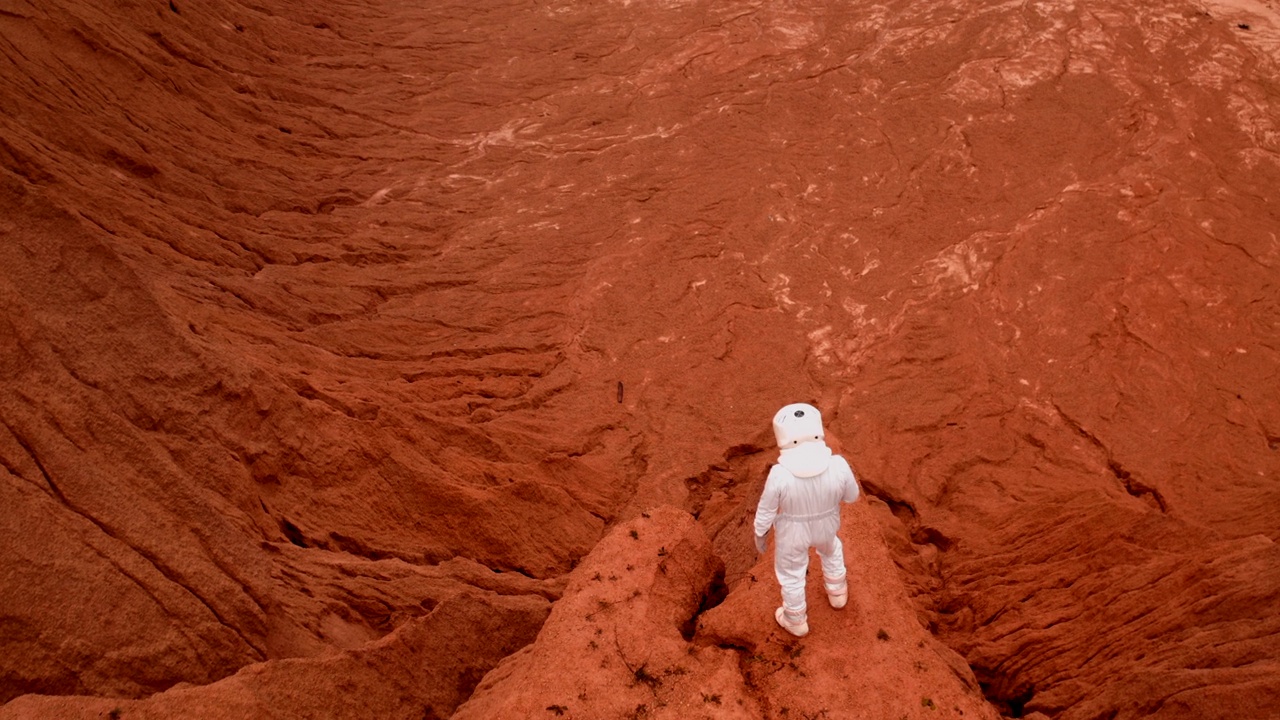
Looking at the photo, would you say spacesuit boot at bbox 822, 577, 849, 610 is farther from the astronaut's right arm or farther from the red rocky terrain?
the astronaut's right arm

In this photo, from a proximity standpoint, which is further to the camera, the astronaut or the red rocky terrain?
the red rocky terrain

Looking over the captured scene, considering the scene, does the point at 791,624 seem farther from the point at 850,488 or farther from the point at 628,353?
the point at 628,353

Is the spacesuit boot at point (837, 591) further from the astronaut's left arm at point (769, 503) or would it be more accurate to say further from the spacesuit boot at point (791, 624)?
the astronaut's left arm at point (769, 503)

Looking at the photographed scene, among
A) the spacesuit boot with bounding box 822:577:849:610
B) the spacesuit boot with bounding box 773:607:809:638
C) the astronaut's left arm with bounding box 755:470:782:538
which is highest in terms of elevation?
the astronaut's left arm with bounding box 755:470:782:538

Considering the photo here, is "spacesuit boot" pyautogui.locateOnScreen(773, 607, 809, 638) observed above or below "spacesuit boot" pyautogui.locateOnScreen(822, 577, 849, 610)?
below

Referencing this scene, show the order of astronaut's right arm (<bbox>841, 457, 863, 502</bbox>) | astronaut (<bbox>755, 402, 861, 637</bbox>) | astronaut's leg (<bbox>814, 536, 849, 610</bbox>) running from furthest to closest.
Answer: astronaut's leg (<bbox>814, 536, 849, 610</bbox>) < astronaut's right arm (<bbox>841, 457, 863, 502</bbox>) < astronaut (<bbox>755, 402, 861, 637</bbox>)

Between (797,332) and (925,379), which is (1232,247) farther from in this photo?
(797,332)

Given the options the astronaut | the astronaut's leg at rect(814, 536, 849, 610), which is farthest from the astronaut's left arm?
the astronaut's leg at rect(814, 536, 849, 610)

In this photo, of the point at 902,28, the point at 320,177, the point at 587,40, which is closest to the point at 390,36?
the point at 587,40
